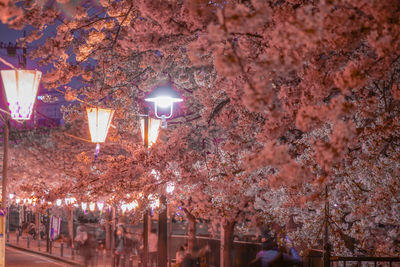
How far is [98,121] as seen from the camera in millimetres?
10758

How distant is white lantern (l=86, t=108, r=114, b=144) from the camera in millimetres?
10750

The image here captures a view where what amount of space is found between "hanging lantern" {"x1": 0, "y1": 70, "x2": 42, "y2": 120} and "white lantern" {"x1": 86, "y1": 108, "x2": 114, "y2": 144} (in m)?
2.68

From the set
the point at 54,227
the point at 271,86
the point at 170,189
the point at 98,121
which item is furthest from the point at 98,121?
the point at 54,227

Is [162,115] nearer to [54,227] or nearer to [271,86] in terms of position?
[271,86]

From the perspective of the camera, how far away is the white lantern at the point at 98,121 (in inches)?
423

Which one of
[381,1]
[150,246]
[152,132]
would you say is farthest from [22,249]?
[381,1]

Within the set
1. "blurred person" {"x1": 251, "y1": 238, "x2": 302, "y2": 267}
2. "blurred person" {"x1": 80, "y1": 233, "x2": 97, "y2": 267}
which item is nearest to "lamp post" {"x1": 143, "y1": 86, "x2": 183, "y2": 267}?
"blurred person" {"x1": 251, "y1": 238, "x2": 302, "y2": 267}

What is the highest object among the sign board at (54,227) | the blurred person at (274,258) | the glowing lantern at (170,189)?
the glowing lantern at (170,189)

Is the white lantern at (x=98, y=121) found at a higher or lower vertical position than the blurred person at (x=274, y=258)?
higher

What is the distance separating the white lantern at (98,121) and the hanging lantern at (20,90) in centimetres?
268

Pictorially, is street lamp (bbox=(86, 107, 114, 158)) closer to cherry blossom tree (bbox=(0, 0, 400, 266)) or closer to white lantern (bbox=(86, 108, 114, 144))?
white lantern (bbox=(86, 108, 114, 144))

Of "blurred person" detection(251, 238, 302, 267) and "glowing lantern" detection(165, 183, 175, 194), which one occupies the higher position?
"glowing lantern" detection(165, 183, 175, 194)

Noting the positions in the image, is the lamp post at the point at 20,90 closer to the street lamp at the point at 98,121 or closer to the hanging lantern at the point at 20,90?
the hanging lantern at the point at 20,90

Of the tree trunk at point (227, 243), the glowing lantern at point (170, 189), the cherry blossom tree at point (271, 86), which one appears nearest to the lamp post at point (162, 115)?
the glowing lantern at point (170, 189)
